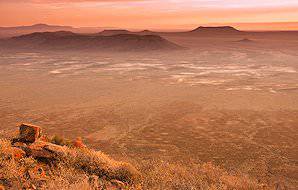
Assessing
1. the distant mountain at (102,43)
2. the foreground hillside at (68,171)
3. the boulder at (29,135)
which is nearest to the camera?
the foreground hillside at (68,171)

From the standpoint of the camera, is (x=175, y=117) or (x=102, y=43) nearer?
(x=175, y=117)

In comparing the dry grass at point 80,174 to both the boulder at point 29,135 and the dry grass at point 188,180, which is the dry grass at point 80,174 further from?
the boulder at point 29,135

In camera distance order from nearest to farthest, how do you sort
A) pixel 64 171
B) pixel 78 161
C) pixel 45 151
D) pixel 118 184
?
pixel 64 171 < pixel 118 184 < pixel 78 161 < pixel 45 151

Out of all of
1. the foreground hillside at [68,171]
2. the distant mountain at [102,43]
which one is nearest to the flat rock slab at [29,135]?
the foreground hillside at [68,171]

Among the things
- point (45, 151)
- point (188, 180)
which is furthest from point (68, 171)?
point (188, 180)

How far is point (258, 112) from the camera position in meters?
22.7

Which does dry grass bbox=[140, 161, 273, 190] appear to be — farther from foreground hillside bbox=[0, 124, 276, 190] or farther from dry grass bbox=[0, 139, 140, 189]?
dry grass bbox=[0, 139, 140, 189]

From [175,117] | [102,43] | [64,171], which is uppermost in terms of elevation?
[64,171]

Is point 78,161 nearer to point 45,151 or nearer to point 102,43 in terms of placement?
point 45,151

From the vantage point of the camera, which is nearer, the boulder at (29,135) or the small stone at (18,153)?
the small stone at (18,153)

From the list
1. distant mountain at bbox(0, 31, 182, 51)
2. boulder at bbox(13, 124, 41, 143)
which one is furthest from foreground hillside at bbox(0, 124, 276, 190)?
distant mountain at bbox(0, 31, 182, 51)

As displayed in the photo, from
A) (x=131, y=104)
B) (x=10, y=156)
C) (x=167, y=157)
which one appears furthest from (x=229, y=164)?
(x=131, y=104)

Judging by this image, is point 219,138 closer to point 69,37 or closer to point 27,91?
point 27,91

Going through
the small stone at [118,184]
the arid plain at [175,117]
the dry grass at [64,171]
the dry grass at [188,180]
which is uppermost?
the dry grass at [64,171]
